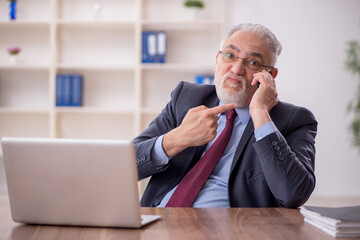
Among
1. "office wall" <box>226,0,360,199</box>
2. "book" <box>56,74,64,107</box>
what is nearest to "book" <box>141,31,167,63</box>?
"book" <box>56,74,64,107</box>

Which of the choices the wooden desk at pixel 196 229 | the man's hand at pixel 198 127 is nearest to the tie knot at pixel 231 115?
the man's hand at pixel 198 127

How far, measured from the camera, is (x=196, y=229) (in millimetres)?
1103

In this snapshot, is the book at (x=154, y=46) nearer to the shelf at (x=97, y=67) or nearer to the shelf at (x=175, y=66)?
the shelf at (x=175, y=66)

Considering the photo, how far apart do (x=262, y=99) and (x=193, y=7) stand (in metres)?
3.05

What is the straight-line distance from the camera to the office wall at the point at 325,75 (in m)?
4.82

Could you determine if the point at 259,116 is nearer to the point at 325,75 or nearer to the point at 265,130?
the point at 265,130

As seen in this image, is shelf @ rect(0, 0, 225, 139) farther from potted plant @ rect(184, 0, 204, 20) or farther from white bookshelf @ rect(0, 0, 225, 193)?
potted plant @ rect(184, 0, 204, 20)

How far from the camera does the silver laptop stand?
3.39ft

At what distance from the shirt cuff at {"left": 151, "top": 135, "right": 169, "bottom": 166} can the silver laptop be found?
0.60m

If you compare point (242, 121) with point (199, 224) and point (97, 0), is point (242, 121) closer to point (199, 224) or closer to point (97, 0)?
point (199, 224)

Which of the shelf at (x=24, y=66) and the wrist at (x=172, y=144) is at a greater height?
the wrist at (x=172, y=144)

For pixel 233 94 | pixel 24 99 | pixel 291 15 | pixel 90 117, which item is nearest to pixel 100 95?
pixel 90 117

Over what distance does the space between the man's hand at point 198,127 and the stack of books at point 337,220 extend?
1.59 ft

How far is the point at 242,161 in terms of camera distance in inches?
65.7
